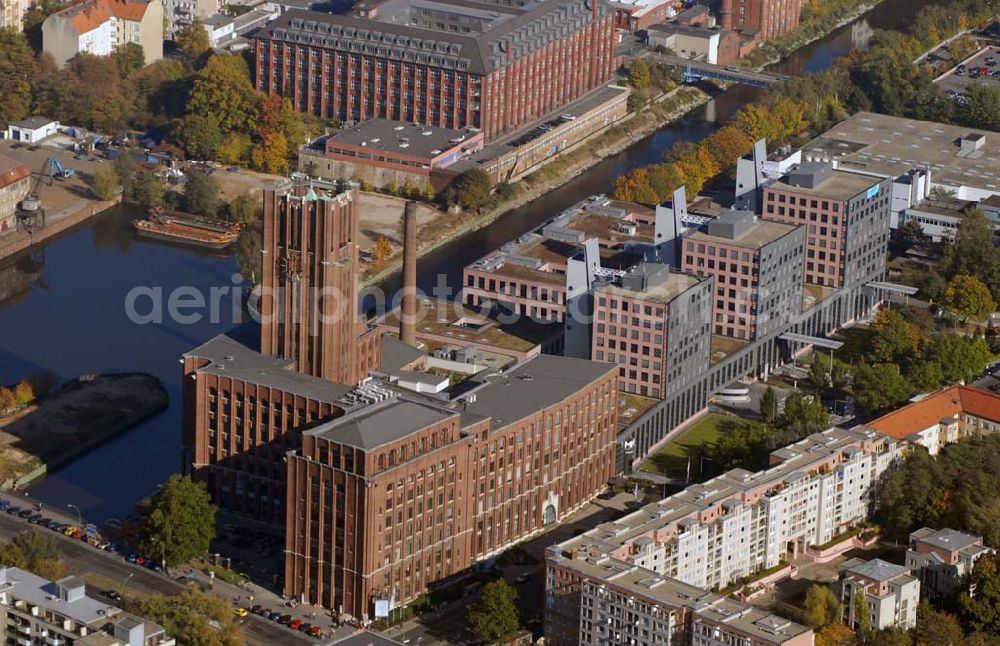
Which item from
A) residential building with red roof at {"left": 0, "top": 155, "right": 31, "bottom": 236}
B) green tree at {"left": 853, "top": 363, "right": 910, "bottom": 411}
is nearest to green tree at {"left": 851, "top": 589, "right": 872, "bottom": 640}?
green tree at {"left": 853, "top": 363, "right": 910, "bottom": 411}

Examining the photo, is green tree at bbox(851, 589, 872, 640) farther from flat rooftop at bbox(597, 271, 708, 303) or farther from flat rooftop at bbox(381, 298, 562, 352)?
flat rooftop at bbox(381, 298, 562, 352)

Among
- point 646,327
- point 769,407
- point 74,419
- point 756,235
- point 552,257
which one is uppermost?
point 756,235

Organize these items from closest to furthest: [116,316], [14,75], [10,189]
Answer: [116,316]
[10,189]
[14,75]

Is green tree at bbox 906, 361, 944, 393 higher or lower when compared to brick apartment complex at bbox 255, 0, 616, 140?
lower

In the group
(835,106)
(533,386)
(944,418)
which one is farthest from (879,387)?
(835,106)

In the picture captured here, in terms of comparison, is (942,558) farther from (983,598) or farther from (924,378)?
(924,378)
